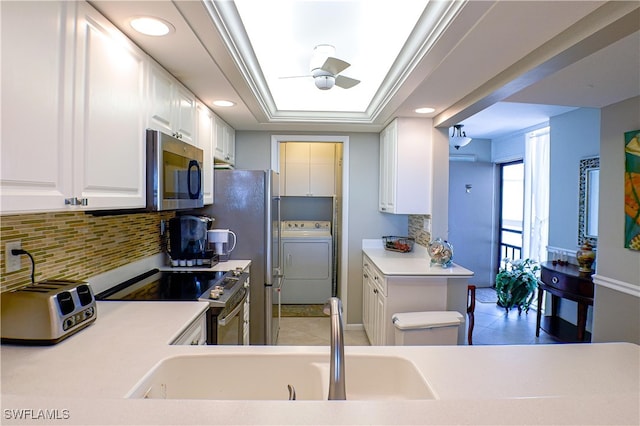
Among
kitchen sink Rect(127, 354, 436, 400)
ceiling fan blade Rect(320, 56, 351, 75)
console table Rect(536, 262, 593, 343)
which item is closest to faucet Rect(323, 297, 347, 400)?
kitchen sink Rect(127, 354, 436, 400)

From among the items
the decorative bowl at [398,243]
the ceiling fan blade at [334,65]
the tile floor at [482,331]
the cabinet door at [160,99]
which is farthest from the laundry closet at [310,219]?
the cabinet door at [160,99]

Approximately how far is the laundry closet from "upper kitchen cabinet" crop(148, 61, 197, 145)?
2.31 meters

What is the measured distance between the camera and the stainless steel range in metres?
1.74

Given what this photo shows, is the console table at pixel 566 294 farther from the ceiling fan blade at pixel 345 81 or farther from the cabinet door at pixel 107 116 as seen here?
the cabinet door at pixel 107 116

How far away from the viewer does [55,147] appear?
107 cm

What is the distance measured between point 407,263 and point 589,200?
81.5 inches

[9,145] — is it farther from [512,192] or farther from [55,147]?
[512,192]

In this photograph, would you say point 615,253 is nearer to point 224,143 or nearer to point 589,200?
point 589,200

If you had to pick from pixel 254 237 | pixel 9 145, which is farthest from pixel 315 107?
pixel 9 145

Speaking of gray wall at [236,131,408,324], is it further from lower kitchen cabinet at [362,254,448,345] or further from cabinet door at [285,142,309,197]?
lower kitchen cabinet at [362,254,448,345]

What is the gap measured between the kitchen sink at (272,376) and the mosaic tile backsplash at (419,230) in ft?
7.18

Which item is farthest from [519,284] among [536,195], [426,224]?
[426,224]

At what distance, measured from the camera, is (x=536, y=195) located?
13.6ft

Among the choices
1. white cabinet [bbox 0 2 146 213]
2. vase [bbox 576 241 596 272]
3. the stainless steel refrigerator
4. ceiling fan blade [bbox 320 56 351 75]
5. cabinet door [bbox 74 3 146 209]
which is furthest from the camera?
vase [bbox 576 241 596 272]
